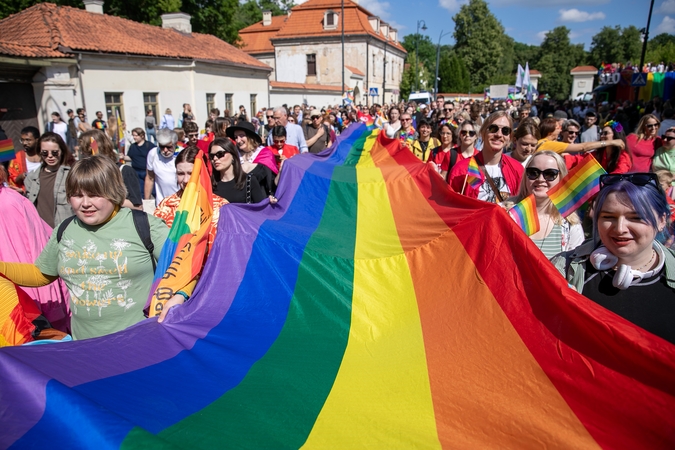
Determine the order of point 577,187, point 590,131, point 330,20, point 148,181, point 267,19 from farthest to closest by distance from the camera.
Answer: point 267,19, point 330,20, point 590,131, point 148,181, point 577,187

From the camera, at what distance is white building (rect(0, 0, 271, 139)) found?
1534 centimetres

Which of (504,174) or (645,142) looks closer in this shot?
(504,174)

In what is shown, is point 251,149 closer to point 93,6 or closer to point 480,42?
point 93,6

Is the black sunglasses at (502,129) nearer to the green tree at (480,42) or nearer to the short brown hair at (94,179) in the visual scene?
the short brown hair at (94,179)

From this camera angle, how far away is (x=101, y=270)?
8.57ft

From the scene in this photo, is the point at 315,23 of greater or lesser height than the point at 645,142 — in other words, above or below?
above

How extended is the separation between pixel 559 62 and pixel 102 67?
80608 mm

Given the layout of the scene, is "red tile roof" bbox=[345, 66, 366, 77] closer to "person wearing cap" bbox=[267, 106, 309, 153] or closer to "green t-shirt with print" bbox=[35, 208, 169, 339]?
"person wearing cap" bbox=[267, 106, 309, 153]

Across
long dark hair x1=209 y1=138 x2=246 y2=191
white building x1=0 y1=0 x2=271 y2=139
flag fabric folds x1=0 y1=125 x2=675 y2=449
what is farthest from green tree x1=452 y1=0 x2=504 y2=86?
flag fabric folds x1=0 y1=125 x2=675 y2=449

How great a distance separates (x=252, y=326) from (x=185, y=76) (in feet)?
71.3

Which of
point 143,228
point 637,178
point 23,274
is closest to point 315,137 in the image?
point 143,228

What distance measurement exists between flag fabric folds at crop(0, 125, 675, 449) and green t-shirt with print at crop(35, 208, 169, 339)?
0.30 metres

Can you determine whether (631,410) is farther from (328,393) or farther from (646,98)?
(646,98)

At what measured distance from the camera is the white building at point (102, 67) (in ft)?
50.3
